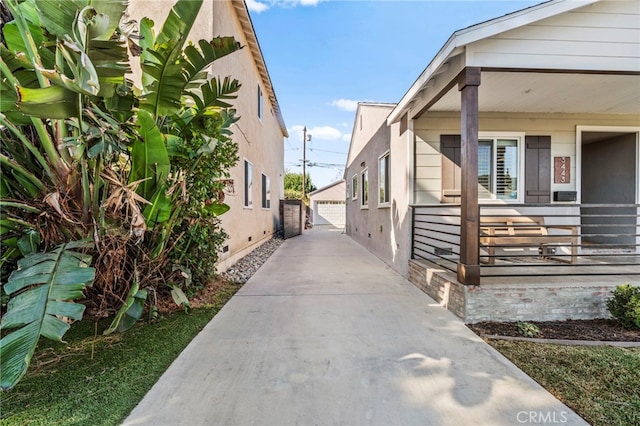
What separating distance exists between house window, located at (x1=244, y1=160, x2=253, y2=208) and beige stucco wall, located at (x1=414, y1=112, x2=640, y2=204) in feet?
15.6

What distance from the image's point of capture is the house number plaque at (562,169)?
6.30m

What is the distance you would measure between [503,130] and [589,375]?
5.14 meters

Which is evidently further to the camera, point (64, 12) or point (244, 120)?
point (244, 120)

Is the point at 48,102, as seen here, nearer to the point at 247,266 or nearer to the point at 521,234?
the point at 247,266

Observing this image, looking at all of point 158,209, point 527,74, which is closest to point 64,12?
point 158,209

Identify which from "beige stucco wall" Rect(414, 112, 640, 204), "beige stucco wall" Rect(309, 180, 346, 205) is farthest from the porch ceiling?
"beige stucco wall" Rect(309, 180, 346, 205)

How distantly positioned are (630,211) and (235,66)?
9.97 meters

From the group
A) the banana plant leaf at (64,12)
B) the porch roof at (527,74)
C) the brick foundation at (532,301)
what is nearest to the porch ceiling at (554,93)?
the porch roof at (527,74)

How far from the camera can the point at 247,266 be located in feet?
23.0

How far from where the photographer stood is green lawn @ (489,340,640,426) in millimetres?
2082

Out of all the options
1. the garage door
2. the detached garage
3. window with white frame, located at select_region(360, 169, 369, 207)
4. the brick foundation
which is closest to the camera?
the brick foundation

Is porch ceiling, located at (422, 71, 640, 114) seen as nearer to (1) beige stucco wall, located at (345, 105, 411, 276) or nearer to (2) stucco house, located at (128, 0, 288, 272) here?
(1) beige stucco wall, located at (345, 105, 411, 276)
